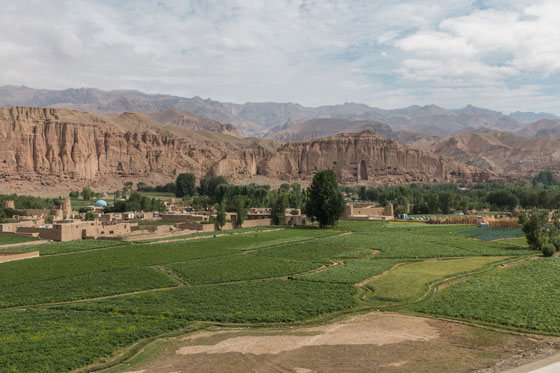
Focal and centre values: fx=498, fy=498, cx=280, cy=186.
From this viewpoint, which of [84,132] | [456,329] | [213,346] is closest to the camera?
[213,346]

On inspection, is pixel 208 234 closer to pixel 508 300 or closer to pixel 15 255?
pixel 15 255

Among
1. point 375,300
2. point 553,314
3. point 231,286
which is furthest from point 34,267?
point 553,314

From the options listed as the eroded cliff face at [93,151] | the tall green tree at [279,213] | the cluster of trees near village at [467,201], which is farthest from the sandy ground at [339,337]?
the eroded cliff face at [93,151]

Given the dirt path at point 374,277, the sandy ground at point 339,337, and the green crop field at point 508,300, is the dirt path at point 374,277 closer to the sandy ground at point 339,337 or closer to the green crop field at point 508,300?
the green crop field at point 508,300

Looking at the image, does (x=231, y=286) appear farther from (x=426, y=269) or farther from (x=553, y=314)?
(x=553, y=314)

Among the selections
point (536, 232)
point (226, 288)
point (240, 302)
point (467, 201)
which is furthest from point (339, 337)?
point (467, 201)
